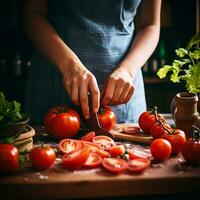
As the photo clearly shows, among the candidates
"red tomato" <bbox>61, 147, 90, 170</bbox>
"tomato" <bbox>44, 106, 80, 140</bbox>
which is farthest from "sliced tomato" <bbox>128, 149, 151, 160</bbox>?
"tomato" <bbox>44, 106, 80, 140</bbox>

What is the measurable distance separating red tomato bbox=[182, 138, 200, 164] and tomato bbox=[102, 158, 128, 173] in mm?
199

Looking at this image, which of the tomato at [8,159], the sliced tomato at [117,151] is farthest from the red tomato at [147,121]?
the tomato at [8,159]

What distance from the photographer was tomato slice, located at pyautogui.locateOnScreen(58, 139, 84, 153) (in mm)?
1561

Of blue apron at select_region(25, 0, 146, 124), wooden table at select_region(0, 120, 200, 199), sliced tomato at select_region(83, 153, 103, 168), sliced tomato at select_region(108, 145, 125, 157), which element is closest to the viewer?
wooden table at select_region(0, 120, 200, 199)

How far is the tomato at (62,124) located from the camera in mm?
1696

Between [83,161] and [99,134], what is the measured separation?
307 mm

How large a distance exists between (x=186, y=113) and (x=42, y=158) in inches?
23.0

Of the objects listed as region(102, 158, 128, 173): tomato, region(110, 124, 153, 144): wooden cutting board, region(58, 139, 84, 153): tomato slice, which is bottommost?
region(110, 124, 153, 144): wooden cutting board

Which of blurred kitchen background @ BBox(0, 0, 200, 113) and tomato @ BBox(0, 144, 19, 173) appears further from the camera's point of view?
blurred kitchen background @ BBox(0, 0, 200, 113)

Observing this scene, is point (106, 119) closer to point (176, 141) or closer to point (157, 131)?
point (157, 131)

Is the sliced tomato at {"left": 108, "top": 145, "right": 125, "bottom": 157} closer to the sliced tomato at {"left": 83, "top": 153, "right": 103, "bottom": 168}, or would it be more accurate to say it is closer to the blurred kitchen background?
the sliced tomato at {"left": 83, "top": 153, "right": 103, "bottom": 168}

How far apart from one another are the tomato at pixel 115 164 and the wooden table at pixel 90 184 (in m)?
0.02

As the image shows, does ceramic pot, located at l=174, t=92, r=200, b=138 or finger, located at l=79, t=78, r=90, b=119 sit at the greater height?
finger, located at l=79, t=78, r=90, b=119

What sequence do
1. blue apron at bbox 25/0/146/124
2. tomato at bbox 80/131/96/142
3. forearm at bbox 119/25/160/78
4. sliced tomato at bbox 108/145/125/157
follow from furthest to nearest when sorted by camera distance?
blue apron at bbox 25/0/146/124
forearm at bbox 119/25/160/78
tomato at bbox 80/131/96/142
sliced tomato at bbox 108/145/125/157
